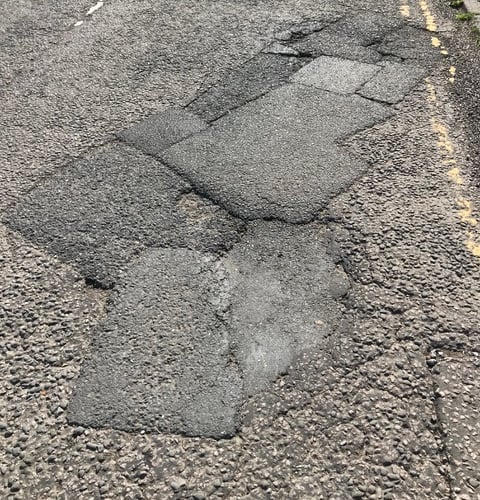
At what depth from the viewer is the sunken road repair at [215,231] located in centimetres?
267

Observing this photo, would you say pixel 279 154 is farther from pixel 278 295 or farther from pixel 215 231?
pixel 278 295

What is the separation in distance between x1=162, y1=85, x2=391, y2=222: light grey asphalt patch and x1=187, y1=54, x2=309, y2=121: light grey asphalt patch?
0.15 meters

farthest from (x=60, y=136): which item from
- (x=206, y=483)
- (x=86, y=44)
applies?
(x=206, y=483)

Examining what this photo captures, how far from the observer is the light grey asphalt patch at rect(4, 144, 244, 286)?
3.41m

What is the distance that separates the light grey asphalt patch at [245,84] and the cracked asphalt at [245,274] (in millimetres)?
27

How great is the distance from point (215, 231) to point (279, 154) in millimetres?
1008

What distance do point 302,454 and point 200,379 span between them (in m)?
0.62

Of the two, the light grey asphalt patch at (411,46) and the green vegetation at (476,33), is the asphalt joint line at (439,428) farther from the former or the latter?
the green vegetation at (476,33)

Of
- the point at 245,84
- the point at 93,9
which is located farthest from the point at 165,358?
the point at 93,9

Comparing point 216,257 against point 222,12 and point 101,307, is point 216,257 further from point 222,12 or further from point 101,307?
point 222,12

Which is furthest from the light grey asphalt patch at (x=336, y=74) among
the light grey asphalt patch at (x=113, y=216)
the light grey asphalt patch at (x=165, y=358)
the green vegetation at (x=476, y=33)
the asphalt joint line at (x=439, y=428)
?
the asphalt joint line at (x=439, y=428)

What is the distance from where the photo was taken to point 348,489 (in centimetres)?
223

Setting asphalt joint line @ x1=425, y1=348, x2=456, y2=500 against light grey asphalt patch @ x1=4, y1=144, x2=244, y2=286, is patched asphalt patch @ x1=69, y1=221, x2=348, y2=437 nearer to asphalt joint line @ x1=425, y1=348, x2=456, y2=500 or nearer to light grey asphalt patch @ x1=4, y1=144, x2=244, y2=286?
light grey asphalt patch @ x1=4, y1=144, x2=244, y2=286

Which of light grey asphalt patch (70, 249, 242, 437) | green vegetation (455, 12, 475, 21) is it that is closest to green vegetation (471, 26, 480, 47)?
green vegetation (455, 12, 475, 21)
